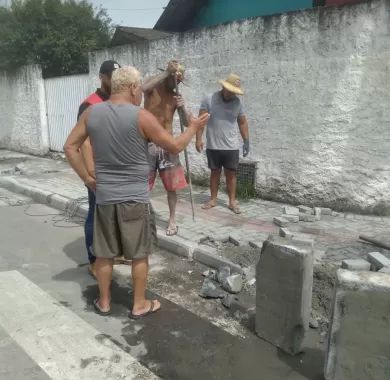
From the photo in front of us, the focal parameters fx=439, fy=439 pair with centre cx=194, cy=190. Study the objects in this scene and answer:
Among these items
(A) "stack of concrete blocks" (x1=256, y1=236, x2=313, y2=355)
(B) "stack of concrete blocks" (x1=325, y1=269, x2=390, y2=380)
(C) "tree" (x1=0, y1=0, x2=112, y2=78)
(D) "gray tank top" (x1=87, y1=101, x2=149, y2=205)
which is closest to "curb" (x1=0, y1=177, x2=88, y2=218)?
(D) "gray tank top" (x1=87, y1=101, x2=149, y2=205)

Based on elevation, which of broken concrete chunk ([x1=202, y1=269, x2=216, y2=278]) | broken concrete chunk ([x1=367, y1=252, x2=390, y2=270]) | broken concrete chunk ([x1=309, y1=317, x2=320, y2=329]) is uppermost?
broken concrete chunk ([x1=367, y1=252, x2=390, y2=270])

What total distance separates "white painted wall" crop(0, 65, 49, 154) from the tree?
2.67 ft

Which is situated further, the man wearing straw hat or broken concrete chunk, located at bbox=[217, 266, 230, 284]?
the man wearing straw hat

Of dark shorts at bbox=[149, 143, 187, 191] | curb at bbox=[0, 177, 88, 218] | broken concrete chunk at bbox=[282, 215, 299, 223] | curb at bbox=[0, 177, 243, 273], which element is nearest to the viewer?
curb at bbox=[0, 177, 243, 273]

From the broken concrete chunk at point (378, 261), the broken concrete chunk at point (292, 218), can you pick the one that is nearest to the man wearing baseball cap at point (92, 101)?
the broken concrete chunk at point (378, 261)

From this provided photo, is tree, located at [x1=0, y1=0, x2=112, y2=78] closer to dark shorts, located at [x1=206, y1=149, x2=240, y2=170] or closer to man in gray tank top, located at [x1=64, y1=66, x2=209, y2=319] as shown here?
dark shorts, located at [x1=206, y1=149, x2=240, y2=170]

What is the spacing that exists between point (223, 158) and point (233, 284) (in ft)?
8.95

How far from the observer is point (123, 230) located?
3387 mm

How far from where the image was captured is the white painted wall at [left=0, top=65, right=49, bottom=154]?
40.5ft

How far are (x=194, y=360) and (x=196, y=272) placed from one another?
1549 millimetres

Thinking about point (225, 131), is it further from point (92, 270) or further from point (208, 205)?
point (92, 270)

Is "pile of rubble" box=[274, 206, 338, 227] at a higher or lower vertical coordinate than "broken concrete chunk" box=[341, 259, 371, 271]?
lower

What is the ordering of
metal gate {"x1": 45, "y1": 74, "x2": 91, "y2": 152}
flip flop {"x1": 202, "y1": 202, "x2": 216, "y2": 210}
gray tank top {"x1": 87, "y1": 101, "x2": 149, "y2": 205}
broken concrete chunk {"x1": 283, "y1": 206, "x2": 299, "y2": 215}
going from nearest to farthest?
A: 1. gray tank top {"x1": 87, "y1": 101, "x2": 149, "y2": 205}
2. broken concrete chunk {"x1": 283, "y1": 206, "x2": 299, "y2": 215}
3. flip flop {"x1": 202, "y1": 202, "x2": 216, "y2": 210}
4. metal gate {"x1": 45, "y1": 74, "x2": 91, "y2": 152}

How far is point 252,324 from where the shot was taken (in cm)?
348
